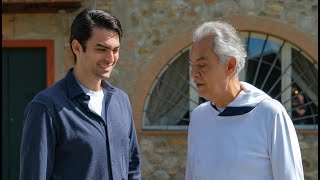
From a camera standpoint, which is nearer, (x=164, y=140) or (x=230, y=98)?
(x=230, y=98)

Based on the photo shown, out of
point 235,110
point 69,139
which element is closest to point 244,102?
point 235,110

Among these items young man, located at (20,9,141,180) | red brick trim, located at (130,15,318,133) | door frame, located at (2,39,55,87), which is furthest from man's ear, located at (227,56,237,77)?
door frame, located at (2,39,55,87)

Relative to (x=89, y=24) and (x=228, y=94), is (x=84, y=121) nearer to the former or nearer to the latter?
(x=89, y=24)

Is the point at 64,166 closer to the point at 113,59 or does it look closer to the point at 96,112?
the point at 96,112

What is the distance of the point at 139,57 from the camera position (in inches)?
276

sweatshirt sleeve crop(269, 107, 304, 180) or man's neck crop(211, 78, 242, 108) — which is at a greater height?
man's neck crop(211, 78, 242, 108)

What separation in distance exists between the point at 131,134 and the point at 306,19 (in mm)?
4580

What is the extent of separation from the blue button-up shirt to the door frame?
452 centimetres

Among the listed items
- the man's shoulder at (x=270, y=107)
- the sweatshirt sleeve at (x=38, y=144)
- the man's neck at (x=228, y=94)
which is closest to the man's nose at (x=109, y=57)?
the sweatshirt sleeve at (x=38, y=144)

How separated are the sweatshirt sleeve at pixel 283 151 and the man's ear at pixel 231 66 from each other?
0.29m

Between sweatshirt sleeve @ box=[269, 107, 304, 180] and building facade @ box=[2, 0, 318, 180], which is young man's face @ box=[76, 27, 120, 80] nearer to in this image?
sweatshirt sleeve @ box=[269, 107, 304, 180]

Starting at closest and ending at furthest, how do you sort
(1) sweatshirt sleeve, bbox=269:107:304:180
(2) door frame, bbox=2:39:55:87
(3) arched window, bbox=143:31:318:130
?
1. (1) sweatshirt sleeve, bbox=269:107:304:180
2. (3) arched window, bbox=143:31:318:130
3. (2) door frame, bbox=2:39:55:87

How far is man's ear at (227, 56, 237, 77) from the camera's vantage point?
2561mm

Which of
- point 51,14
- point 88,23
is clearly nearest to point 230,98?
point 88,23
